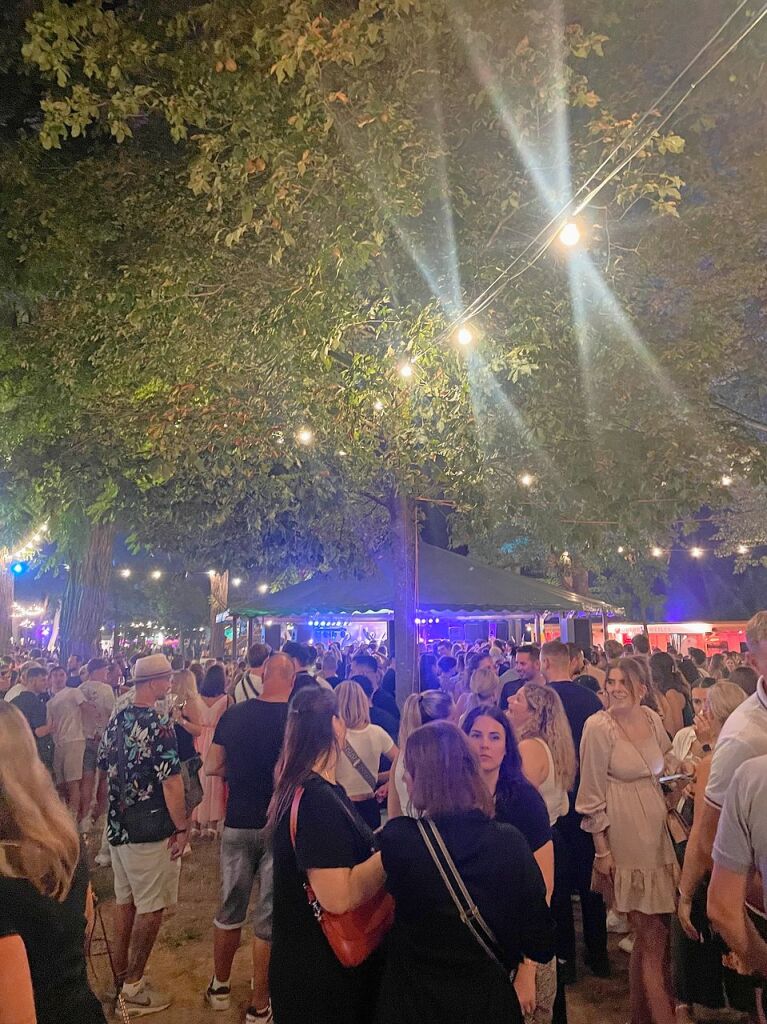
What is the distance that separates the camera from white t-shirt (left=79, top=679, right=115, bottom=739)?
8359 mm

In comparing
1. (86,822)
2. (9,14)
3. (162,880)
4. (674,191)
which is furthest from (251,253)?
(86,822)

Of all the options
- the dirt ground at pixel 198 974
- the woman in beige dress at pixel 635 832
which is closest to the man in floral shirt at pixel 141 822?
the dirt ground at pixel 198 974

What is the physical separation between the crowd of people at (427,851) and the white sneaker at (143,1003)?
0.01 meters

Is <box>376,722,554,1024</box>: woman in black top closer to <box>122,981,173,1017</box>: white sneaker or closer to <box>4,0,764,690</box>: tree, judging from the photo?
<box>122,981,173,1017</box>: white sneaker

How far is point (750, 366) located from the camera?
10.2m

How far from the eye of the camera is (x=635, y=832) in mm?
4152

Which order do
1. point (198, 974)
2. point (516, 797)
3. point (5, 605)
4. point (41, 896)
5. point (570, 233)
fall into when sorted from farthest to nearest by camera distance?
point (5, 605) → point (570, 233) → point (198, 974) → point (516, 797) → point (41, 896)

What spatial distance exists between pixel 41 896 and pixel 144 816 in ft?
8.30

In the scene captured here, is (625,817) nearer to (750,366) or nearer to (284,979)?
(284,979)

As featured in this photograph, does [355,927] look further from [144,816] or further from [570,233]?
[570,233]

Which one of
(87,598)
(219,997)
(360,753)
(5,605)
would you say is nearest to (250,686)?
(360,753)

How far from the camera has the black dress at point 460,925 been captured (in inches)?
88.7

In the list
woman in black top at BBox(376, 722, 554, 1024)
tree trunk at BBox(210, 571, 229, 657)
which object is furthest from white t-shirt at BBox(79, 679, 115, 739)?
tree trunk at BBox(210, 571, 229, 657)

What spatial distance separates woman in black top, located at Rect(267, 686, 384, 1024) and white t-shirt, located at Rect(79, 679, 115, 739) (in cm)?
593
